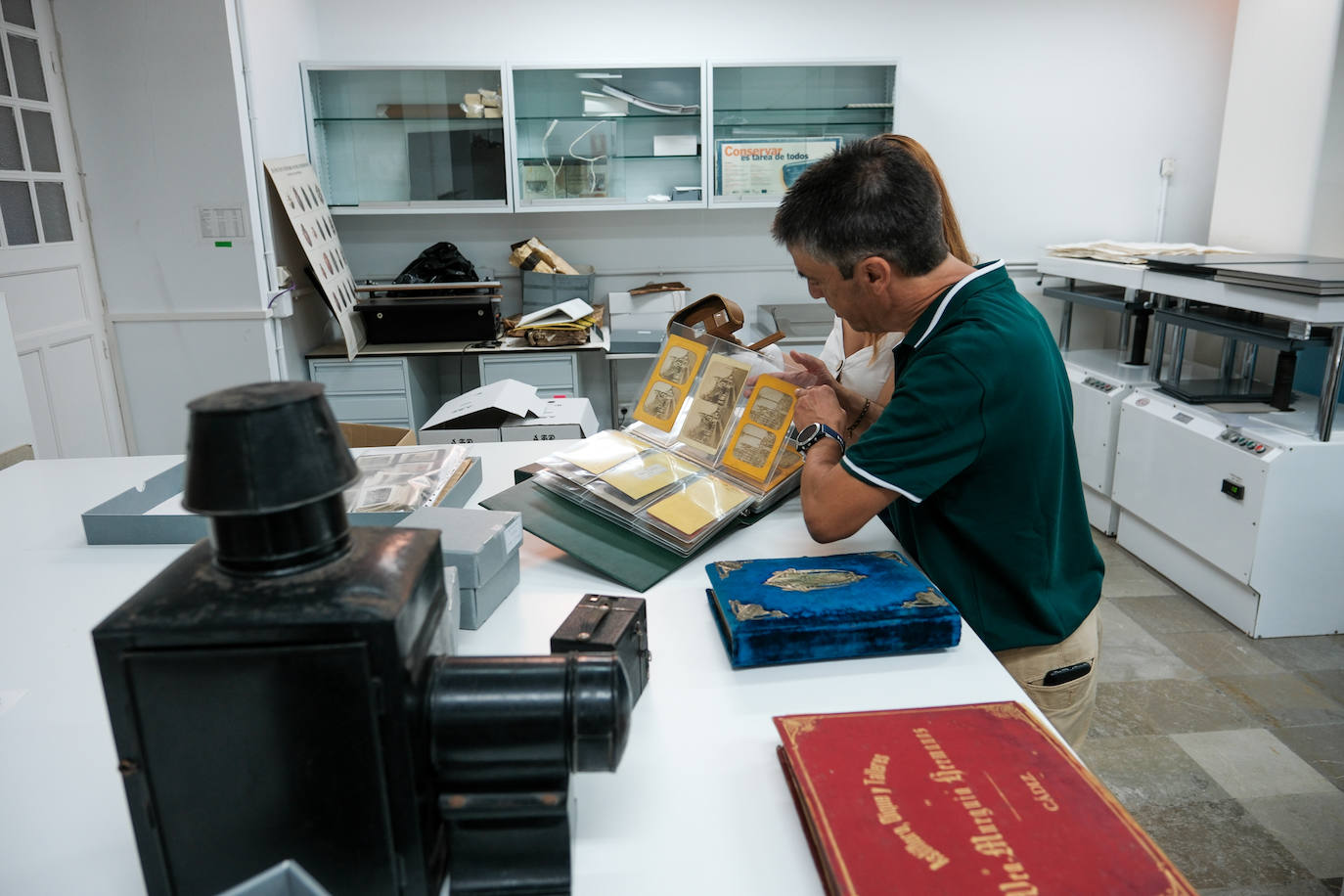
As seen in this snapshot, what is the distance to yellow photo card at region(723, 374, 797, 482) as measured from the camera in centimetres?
151

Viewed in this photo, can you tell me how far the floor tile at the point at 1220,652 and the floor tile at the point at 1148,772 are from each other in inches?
19.6

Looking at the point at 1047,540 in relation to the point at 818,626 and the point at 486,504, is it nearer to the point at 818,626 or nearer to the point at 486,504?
the point at 818,626

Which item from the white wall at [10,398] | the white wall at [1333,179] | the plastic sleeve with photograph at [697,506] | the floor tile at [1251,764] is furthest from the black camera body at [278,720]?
the white wall at [1333,179]

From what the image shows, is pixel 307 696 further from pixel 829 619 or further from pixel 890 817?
pixel 829 619

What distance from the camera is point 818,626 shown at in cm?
110

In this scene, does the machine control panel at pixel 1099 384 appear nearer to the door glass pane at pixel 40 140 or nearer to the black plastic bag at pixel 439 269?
the black plastic bag at pixel 439 269

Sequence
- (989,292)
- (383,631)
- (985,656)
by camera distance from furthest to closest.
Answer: (989,292), (985,656), (383,631)

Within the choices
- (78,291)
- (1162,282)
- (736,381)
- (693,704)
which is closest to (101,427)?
(78,291)

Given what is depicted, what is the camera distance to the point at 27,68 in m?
3.09

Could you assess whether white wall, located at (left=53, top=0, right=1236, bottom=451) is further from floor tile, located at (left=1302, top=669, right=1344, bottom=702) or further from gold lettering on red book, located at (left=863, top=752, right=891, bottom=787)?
gold lettering on red book, located at (left=863, top=752, right=891, bottom=787)

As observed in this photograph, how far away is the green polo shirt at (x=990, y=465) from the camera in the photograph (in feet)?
4.13

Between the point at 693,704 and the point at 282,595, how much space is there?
567 millimetres

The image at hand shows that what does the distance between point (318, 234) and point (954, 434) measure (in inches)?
135

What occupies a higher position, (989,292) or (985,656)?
(989,292)
